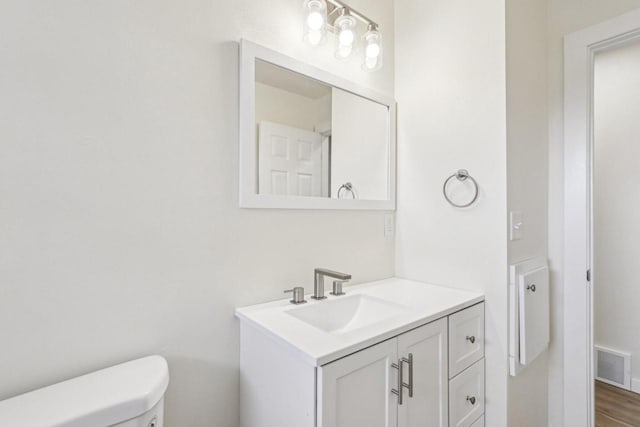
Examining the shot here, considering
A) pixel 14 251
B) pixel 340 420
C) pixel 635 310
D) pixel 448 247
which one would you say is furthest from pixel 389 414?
pixel 635 310

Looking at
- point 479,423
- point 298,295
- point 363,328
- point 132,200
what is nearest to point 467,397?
point 479,423

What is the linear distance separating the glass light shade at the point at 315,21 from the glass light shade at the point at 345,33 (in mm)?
120

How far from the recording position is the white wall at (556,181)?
1639 mm

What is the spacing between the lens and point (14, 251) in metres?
0.78

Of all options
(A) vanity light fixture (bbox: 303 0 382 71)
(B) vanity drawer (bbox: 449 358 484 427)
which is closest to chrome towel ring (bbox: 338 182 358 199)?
(A) vanity light fixture (bbox: 303 0 382 71)

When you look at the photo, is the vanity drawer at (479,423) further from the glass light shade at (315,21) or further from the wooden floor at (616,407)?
the glass light shade at (315,21)

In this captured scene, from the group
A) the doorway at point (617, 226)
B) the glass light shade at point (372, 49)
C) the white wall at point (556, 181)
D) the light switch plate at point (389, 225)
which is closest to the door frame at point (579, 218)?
the white wall at point (556, 181)

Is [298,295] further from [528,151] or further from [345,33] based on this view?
[528,151]

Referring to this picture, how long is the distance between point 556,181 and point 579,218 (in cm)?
22

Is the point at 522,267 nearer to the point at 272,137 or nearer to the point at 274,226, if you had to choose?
the point at 274,226

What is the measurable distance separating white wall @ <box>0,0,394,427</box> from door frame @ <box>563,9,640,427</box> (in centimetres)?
141

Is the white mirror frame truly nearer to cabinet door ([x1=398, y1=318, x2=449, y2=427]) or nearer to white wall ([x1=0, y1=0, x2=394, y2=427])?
white wall ([x1=0, y1=0, x2=394, y2=427])

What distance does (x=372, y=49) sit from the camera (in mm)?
1507

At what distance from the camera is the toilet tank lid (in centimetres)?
66
